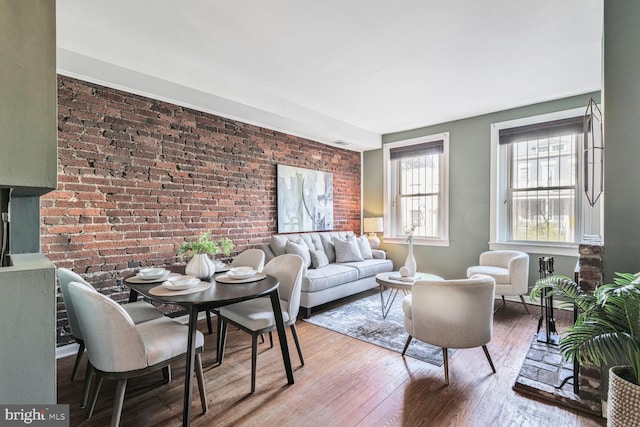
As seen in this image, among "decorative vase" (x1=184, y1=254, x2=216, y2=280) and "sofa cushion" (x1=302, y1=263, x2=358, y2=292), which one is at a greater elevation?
"decorative vase" (x1=184, y1=254, x2=216, y2=280)

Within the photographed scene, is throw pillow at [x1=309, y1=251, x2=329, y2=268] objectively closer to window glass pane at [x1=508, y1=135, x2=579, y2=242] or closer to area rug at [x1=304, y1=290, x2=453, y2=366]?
area rug at [x1=304, y1=290, x2=453, y2=366]

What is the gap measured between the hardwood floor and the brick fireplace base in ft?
0.18

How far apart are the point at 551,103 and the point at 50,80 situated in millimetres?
5181

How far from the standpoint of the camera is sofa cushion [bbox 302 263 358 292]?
3.67m

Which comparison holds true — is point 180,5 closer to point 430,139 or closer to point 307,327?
point 307,327

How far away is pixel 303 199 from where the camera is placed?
492cm

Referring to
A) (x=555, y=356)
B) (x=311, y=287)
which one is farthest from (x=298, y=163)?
(x=555, y=356)

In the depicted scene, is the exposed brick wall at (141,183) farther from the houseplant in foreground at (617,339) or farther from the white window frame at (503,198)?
the houseplant in foreground at (617,339)

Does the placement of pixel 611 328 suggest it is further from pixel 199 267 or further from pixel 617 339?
pixel 199 267

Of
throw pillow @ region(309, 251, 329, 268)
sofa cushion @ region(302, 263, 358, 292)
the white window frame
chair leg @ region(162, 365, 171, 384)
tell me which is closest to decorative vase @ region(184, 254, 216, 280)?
chair leg @ region(162, 365, 171, 384)

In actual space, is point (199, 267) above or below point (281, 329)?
above

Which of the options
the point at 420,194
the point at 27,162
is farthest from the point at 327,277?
the point at 27,162

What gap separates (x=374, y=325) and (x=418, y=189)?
2.90 metres

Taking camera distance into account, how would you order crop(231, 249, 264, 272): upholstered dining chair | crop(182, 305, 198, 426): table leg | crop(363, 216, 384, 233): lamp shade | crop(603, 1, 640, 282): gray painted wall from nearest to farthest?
crop(182, 305, 198, 426): table leg
crop(603, 1, 640, 282): gray painted wall
crop(231, 249, 264, 272): upholstered dining chair
crop(363, 216, 384, 233): lamp shade
